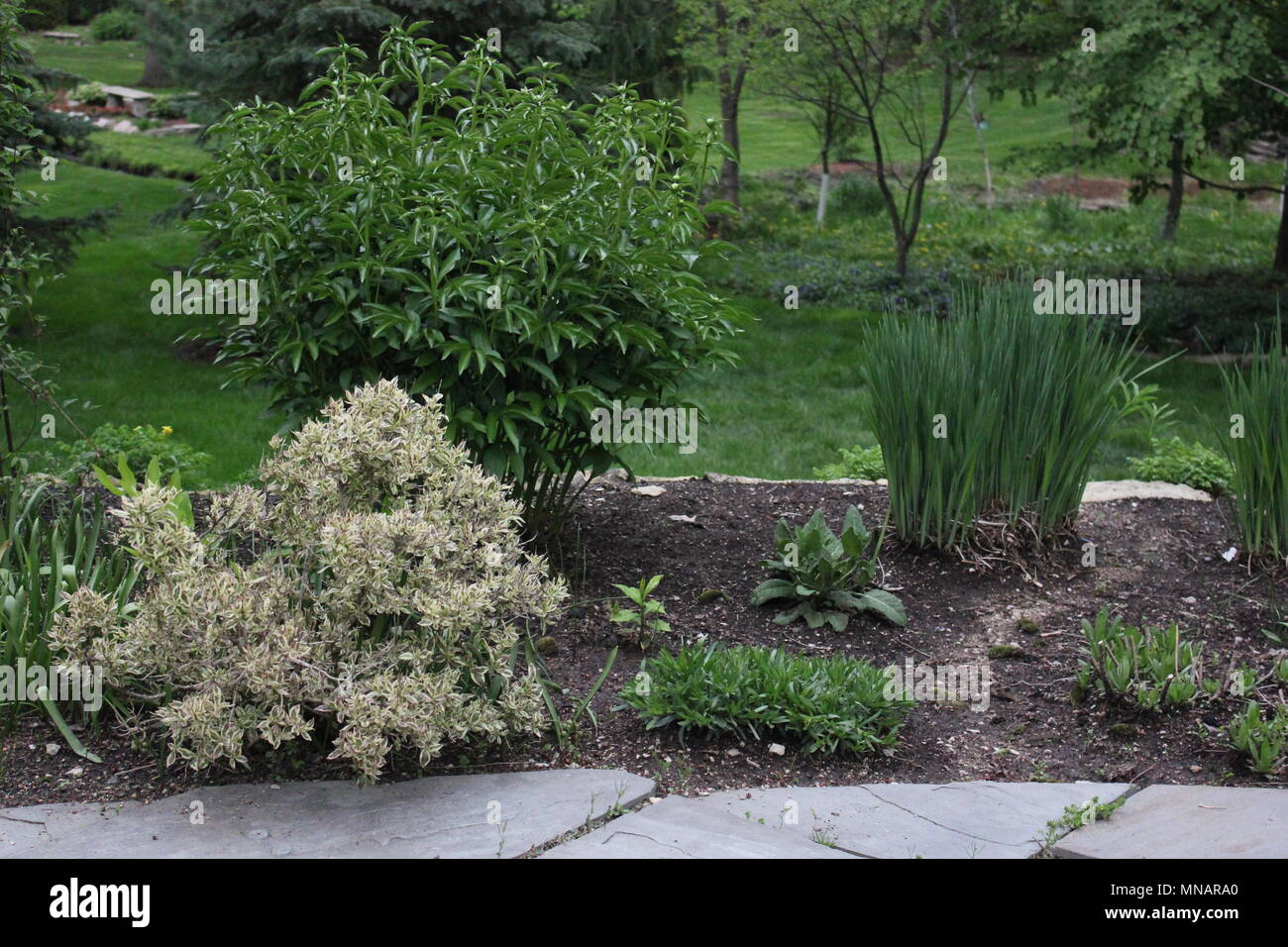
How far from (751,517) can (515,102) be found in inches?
93.0

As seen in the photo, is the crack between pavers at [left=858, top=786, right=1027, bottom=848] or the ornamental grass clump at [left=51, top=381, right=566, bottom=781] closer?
the crack between pavers at [left=858, top=786, right=1027, bottom=848]

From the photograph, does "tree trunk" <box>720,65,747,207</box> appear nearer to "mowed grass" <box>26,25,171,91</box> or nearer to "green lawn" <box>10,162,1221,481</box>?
"green lawn" <box>10,162,1221,481</box>

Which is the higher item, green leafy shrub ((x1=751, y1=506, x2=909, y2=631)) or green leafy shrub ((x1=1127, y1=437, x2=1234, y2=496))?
green leafy shrub ((x1=1127, y1=437, x2=1234, y2=496))

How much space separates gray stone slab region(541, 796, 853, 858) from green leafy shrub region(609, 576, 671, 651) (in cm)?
127

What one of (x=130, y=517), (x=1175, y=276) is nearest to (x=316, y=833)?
(x=130, y=517)

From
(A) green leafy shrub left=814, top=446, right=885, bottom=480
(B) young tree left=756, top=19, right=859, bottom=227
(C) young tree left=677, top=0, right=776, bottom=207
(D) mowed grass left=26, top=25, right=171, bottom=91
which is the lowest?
(A) green leafy shrub left=814, top=446, right=885, bottom=480

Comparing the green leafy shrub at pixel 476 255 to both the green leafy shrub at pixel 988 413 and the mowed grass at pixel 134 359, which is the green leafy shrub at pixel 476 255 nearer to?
the green leafy shrub at pixel 988 413

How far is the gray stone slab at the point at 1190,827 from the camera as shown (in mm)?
3135

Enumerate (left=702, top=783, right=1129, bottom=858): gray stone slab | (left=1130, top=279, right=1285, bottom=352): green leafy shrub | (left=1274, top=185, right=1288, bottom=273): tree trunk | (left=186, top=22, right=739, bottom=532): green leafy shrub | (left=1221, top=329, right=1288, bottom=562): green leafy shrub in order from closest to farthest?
(left=702, top=783, right=1129, bottom=858): gray stone slab < (left=186, top=22, right=739, bottom=532): green leafy shrub < (left=1221, top=329, right=1288, bottom=562): green leafy shrub < (left=1130, top=279, right=1285, bottom=352): green leafy shrub < (left=1274, top=185, right=1288, bottom=273): tree trunk

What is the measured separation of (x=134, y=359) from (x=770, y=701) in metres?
8.87

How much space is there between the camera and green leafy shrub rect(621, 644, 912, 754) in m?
3.83

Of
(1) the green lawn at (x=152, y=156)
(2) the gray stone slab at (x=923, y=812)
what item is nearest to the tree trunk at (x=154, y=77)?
(1) the green lawn at (x=152, y=156)

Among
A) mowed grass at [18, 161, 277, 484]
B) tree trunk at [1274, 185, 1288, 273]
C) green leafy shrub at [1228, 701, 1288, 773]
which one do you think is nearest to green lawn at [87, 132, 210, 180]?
mowed grass at [18, 161, 277, 484]

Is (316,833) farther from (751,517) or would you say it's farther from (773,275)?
(773,275)
